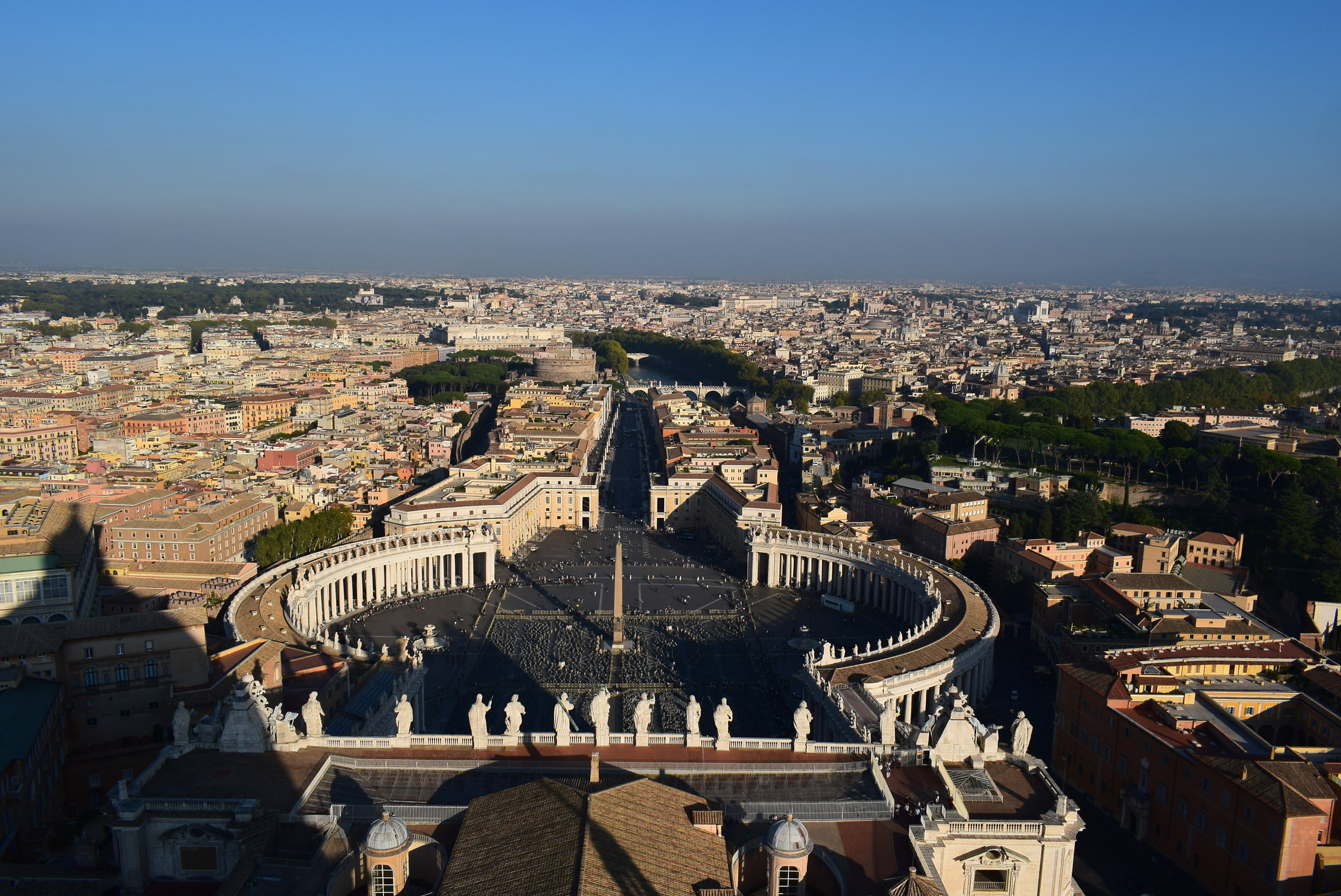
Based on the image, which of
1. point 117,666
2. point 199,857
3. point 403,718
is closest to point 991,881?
point 403,718

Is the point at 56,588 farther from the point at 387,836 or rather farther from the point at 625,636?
the point at 387,836

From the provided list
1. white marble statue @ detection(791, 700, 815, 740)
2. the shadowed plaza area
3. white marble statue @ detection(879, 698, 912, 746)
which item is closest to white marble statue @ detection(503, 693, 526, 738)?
white marble statue @ detection(791, 700, 815, 740)

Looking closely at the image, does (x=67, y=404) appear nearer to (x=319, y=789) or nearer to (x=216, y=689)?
(x=216, y=689)

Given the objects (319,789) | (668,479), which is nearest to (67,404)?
(668,479)

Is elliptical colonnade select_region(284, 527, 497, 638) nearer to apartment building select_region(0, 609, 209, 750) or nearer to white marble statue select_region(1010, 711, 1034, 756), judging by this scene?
apartment building select_region(0, 609, 209, 750)

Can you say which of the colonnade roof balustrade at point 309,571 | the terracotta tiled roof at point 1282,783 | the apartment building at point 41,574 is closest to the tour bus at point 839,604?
the colonnade roof balustrade at point 309,571

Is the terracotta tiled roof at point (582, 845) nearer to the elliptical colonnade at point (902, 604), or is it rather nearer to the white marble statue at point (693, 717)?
the white marble statue at point (693, 717)
